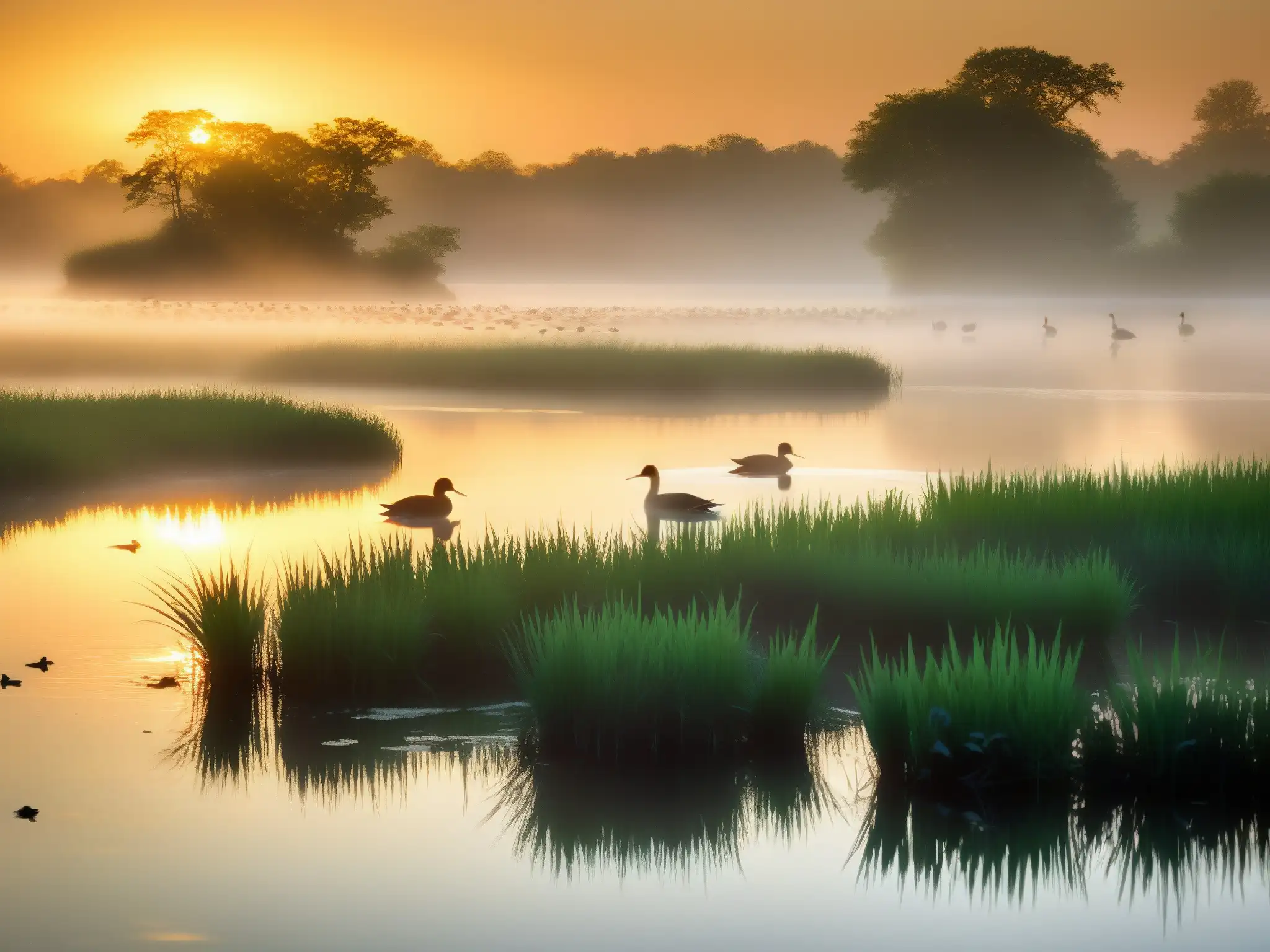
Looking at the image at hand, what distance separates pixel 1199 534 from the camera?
512 inches

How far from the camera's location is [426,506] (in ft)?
57.0

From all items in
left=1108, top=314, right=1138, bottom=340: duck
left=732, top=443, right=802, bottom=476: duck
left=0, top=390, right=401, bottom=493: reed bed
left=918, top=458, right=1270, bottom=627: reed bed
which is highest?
left=1108, top=314, right=1138, bottom=340: duck

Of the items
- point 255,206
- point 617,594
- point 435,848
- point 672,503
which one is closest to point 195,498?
point 672,503

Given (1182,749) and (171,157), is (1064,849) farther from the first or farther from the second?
(171,157)

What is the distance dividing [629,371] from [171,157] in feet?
177

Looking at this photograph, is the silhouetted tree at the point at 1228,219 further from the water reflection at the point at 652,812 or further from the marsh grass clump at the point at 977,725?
the water reflection at the point at 652,812

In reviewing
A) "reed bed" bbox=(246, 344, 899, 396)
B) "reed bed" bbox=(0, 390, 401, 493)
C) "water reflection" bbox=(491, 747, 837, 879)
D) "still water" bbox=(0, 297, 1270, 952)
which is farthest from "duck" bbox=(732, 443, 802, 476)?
"reed bed" bbox=(246, 344, 899, 396)

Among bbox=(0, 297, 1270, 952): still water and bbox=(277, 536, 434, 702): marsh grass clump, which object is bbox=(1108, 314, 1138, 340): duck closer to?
bbox=(0, 297, 1270, 952): still water

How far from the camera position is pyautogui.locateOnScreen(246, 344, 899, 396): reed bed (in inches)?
1405

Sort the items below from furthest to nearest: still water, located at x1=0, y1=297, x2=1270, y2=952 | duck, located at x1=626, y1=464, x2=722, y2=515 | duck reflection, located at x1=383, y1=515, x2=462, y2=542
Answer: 1. duck reflection, located at x1=383, y1=515, x2=462, y2=542
2. duck, located at x1=626, y1=464, x2=722, y2=515
3. still water, located at x1=0, y1=297, x2=1270, y2=952

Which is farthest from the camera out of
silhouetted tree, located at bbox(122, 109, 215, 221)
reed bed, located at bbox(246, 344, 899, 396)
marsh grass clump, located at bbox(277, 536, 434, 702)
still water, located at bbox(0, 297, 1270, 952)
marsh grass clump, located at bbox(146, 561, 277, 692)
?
silhouetted tree, located at bbox(122, 109, 215, 221)

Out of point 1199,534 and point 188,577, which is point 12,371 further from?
point 1199,534

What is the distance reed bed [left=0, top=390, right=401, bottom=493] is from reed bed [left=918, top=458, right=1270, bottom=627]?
34.9ft

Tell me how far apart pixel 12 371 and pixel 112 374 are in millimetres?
3069
